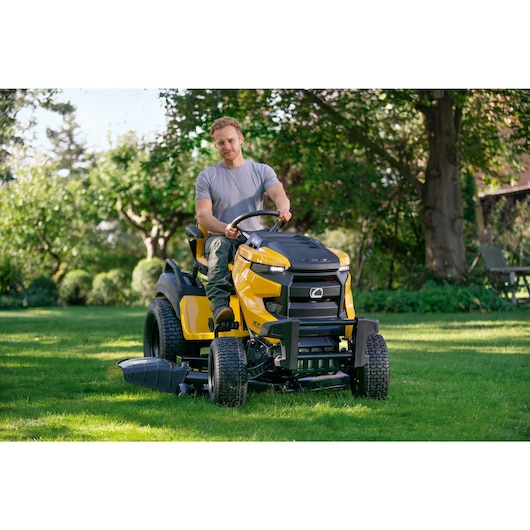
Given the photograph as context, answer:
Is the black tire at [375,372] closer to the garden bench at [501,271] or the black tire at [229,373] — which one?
the black tire at [229,373]

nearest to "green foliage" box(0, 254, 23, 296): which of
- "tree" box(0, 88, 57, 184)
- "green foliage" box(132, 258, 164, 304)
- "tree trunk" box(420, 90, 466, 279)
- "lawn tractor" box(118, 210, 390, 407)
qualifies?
"green foliage" box(132, 258, 164, 304)

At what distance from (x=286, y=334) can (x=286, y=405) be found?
522mm

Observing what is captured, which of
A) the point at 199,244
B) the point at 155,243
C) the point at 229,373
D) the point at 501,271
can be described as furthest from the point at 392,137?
the point at 229,373

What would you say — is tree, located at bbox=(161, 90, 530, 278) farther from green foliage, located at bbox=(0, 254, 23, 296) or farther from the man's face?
the man's face

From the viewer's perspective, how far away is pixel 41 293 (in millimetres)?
14773

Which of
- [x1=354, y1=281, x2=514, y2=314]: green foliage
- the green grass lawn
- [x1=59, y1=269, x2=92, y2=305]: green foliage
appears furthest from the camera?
[x1=59, y1=269, x2=92, y2=305]: green foliage

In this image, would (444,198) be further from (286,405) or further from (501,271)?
(286,405)

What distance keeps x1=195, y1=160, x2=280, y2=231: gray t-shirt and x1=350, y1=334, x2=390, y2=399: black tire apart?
958 millimetres

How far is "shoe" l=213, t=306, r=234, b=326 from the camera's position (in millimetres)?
4090

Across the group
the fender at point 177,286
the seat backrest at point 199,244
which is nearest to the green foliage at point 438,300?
the fender at point 177,286

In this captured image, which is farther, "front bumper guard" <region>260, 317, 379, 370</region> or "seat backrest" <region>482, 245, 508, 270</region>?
"seat backrest" <region>482, 245, 508, 270</region>

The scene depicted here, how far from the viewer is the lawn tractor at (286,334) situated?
3.82 m
